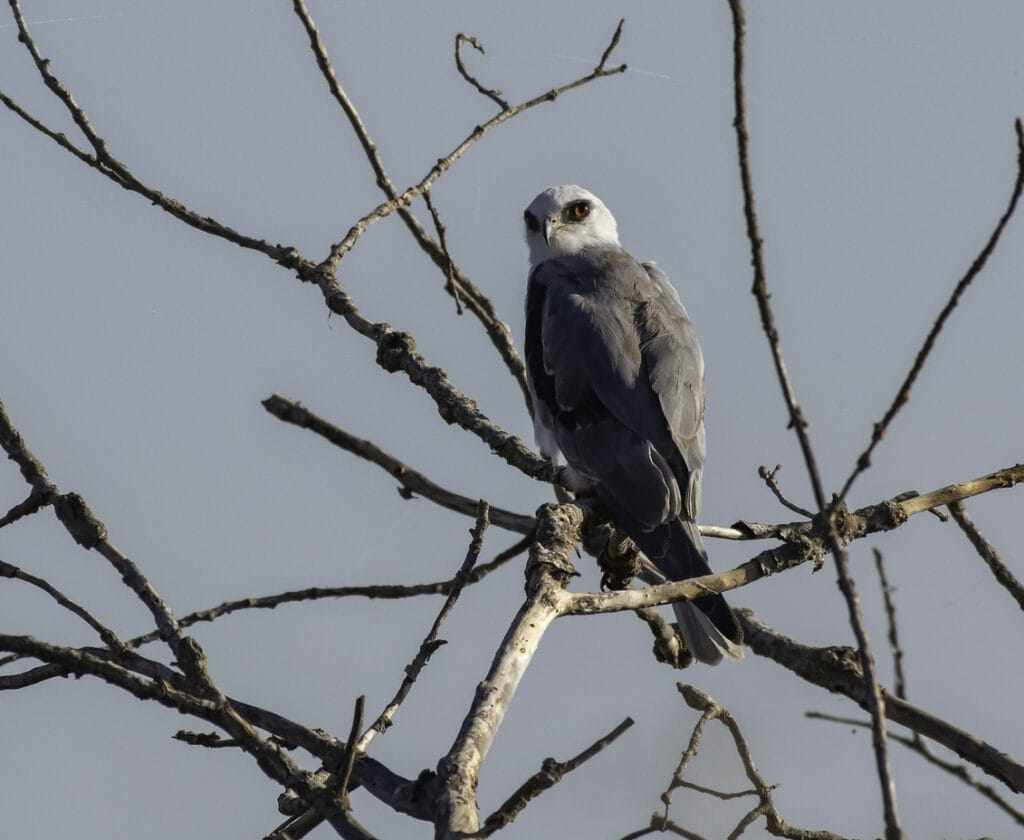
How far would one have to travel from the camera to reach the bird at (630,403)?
4.48m

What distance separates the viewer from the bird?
4477 mm

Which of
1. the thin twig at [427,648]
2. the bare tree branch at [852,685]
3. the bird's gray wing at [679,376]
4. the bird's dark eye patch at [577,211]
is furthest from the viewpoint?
the bird's dark eye patch at [577,211]

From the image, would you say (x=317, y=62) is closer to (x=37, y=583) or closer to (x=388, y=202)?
(x=388, y=202)

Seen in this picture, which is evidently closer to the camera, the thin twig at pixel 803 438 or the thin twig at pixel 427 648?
the thin twig at pixel 803 438

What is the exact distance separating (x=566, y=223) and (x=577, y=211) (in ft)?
0.37

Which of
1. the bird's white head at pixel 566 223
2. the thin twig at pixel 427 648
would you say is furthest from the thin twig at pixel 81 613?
the bird's white head at pixel 566 223

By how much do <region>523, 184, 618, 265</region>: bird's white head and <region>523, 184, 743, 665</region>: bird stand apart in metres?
0.59

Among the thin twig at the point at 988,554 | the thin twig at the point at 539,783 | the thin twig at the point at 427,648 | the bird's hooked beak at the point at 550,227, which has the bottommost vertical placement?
the thin twig at the point at 539,783

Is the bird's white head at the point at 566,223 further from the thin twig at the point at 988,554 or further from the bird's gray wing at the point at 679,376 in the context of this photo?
the thin twig at the point at 988,554

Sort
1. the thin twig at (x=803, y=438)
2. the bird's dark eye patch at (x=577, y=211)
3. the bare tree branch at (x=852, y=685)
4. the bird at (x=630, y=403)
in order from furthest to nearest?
the bird's dark eye patch at (x=577, y=211), the bird at (x=630, y=403), the bare tree branch at (x=852, y=685), the thin twig at (x=803, y=438)

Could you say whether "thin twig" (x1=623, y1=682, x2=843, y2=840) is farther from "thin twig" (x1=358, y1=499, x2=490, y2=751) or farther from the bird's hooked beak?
the bird's hooked beak

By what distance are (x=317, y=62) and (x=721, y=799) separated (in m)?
2.67

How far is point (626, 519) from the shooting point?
14.7 feet

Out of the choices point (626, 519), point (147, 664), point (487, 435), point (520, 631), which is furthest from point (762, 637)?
point (147, 664)
